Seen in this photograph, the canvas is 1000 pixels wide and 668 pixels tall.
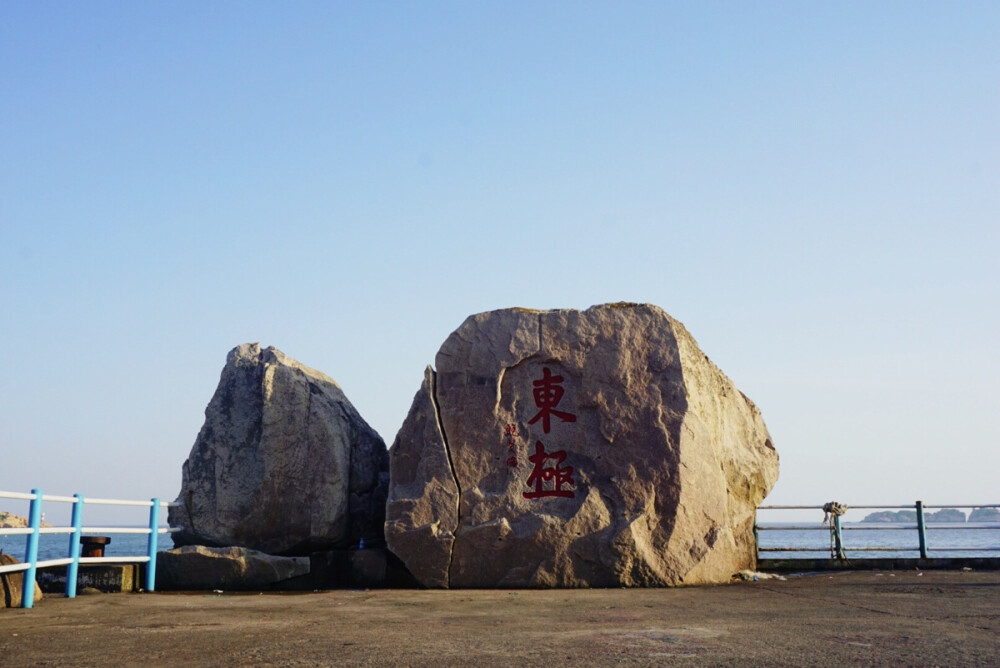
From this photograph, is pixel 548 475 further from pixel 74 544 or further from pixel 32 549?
pixel 32 549

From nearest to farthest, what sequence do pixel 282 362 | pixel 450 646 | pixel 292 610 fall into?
pixel 450 646 < pixel 292 610 < pixel 282 362

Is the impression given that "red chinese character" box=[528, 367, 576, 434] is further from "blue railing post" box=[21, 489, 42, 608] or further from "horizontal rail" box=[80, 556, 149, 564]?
"blue railing post" box=[21, 489, 42, 608]

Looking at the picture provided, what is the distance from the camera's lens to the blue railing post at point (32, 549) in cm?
650

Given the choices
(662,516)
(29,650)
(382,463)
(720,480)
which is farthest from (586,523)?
(29,650)

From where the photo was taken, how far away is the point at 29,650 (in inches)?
174

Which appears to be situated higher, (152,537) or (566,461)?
(566,461)

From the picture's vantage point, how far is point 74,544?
24.0 ft

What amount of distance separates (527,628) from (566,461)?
4022 mm

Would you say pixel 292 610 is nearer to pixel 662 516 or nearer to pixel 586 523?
pixel 586 523

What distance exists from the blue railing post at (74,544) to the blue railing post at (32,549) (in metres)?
0.47

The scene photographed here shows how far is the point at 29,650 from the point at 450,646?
214cm

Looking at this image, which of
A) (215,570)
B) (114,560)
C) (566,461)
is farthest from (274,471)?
(566,461)

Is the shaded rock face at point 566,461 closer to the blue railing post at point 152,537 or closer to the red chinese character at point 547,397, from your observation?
the red chinese character at point 547,397

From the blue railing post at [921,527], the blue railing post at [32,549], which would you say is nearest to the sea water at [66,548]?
the blue railing post at [32,549]
